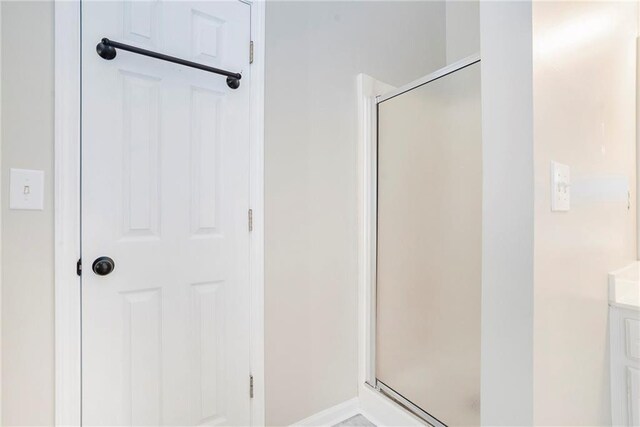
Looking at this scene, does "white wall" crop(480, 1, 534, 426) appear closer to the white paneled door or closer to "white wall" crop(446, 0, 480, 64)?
the white paneled door

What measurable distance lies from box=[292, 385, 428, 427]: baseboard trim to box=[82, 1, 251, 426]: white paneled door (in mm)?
417

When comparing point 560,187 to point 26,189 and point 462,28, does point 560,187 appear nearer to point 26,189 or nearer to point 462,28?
point 26,189

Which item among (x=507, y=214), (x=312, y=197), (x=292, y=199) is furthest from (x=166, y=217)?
(x=507, y=214)

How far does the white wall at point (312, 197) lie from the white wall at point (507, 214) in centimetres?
88

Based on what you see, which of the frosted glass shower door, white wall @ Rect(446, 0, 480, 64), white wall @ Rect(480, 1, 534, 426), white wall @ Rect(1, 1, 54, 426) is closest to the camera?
white wall @ Rect(480, 1, 534, 426)

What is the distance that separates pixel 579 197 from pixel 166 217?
1.39m

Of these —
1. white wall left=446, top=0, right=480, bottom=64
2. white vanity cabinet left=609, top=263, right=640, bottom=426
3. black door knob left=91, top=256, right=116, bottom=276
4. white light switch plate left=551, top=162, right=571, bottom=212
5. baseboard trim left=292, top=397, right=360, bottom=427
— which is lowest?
baseboard trim left=292, top=397, right=360, bottom=427

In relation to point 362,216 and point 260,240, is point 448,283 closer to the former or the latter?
point 362,216

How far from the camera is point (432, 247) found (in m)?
1.57

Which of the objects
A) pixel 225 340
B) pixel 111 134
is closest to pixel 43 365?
pixel 225 340

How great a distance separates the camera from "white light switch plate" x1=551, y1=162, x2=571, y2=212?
86cm

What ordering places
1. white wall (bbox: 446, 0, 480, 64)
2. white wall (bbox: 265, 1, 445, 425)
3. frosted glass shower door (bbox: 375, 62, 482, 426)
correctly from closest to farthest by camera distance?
frosted glass shower door (bbox: 375, 62, 482, 426) → white wall (bbox: 265, 1, 445, 425) → white wall (bbox: 446, 0, 480, 64)

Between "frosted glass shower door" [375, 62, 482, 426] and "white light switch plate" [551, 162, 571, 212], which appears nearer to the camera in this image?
"white light switch plate" [551, 162, 571, 212]

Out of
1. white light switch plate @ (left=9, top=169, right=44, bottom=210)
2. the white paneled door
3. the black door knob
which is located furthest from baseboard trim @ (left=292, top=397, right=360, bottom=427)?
white light switch plate @ (left=9, top=169, right=44, bottom=210)
